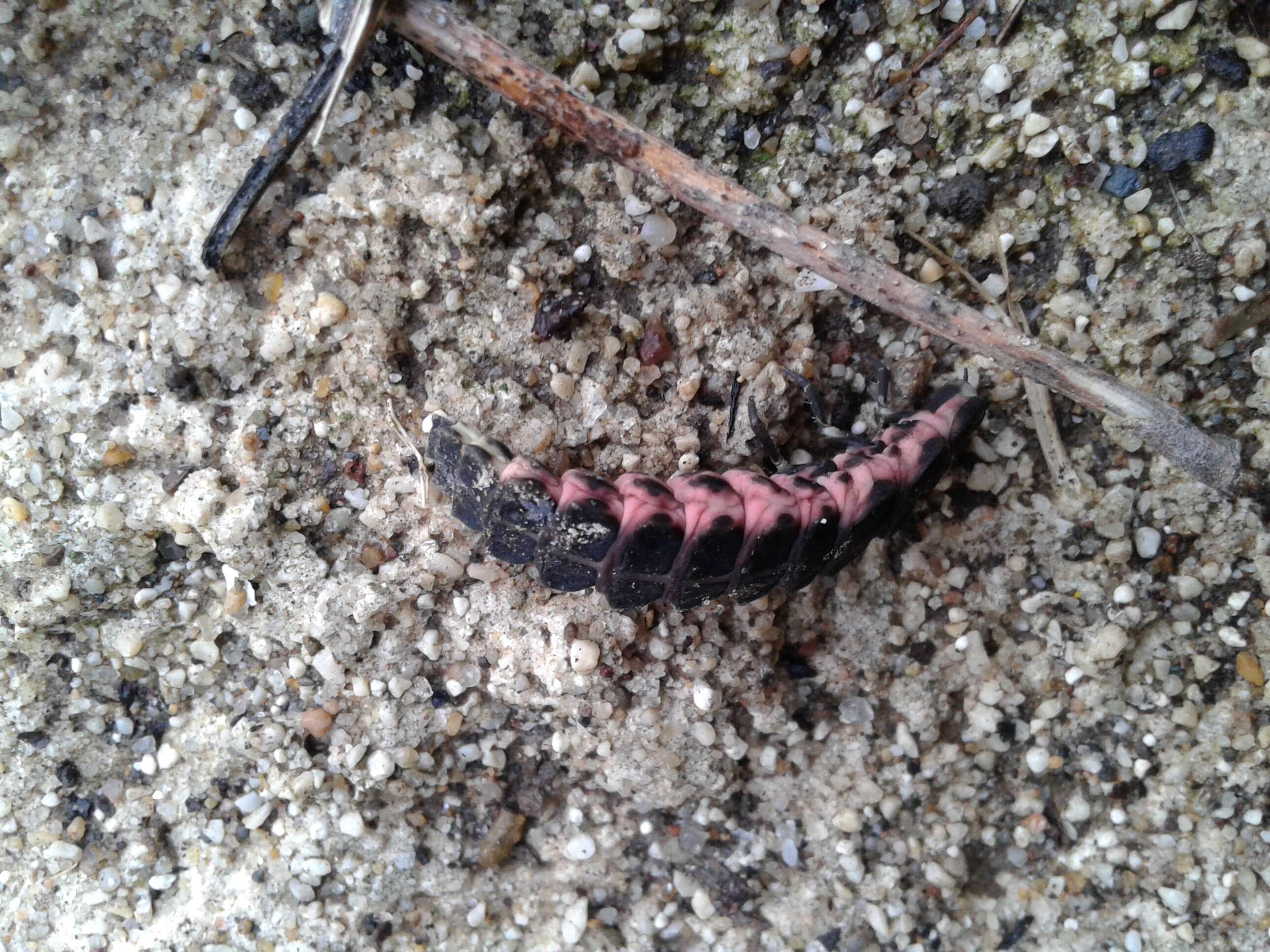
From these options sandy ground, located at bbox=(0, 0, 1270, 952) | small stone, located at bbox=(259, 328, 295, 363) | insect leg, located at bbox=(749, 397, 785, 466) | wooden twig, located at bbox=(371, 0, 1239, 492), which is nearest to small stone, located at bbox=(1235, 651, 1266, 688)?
sandy ground, located at bbox=(0, 0, 1270, 952)

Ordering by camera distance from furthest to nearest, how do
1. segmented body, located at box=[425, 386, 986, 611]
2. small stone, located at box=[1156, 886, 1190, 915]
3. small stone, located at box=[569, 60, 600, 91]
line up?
small stone, located at box=[1156, 886, 1190, 915], small stone, located at box=[569, 60, 600, 91], segmented body, located at box=[425, 386, 986, 611]

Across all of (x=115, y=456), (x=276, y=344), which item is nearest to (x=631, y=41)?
(x=276, y=344)

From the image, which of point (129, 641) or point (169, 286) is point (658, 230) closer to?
point (169, 286)

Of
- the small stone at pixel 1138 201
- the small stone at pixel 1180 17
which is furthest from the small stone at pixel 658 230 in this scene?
the small stone at pixel 1180 17

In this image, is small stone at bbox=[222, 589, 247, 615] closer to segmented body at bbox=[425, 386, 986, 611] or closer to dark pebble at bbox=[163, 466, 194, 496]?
dark pebble at bbox=[163, 466, 194, 496]

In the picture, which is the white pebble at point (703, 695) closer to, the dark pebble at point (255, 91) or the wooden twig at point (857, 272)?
the wooden twig at point (857, 272)

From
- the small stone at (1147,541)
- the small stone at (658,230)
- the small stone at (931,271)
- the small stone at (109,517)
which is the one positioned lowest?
the small stone at (109,517)

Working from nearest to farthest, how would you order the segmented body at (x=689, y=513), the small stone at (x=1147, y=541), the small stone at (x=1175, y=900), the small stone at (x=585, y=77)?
the segmented body at (x=689, y=513) → the small stone at (x=585, y=77) → the small stone at (x=1147, y=541) → the small stone at (x=1175, y=900)
